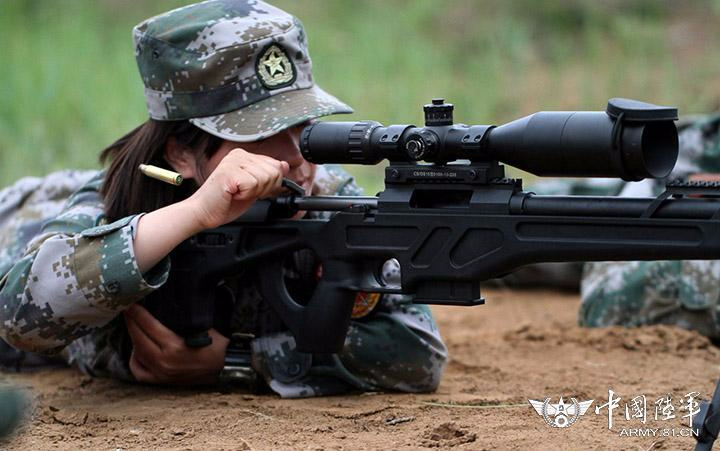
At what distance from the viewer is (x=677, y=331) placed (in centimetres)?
485

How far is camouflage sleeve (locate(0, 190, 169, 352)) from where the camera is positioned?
3.40 m

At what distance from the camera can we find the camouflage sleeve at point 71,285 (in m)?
3.40

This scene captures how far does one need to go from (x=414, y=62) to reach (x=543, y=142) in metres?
7.57

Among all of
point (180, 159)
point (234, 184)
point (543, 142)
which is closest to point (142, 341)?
point (180, 159)

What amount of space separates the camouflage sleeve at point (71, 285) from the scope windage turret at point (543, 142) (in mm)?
646

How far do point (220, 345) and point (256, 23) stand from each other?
1.08m

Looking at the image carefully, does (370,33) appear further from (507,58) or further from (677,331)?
→ (677,331)

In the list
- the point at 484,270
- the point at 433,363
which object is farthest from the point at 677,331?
the point at 484,270

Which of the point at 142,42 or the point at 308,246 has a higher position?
the point at 142,42

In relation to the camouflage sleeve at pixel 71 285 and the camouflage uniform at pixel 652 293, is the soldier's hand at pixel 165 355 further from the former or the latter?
the camouflage uniform at pixel 652 293

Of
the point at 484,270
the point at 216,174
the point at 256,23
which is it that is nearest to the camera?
the point at 484,270

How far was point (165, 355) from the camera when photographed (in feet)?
12.4
